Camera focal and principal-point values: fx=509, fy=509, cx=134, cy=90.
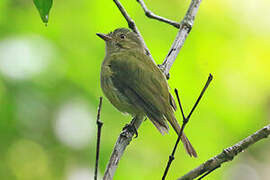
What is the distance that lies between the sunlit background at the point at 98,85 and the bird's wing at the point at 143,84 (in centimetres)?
20

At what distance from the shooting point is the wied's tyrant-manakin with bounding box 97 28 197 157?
4750 millimetres

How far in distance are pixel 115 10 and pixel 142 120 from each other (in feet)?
3.87

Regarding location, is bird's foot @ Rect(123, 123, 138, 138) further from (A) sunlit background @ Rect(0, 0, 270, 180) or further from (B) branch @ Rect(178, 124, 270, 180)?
(B) branch @ Rect(178, 124, 270, 180)

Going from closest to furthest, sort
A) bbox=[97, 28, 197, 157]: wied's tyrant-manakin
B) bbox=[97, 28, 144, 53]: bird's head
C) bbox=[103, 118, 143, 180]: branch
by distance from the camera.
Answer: bbox=[103, 118, 143, 180]: branch
bbox=[97, 28, 197, 157]: wied's tyrant-manakin
bbox=[97, 28, 144, 53]: bird's head

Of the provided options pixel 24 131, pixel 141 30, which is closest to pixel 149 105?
pixel 141 30

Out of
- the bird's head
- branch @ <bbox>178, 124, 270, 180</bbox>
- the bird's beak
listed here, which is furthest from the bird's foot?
branch @ <bbox>178, 124, 270, 180</bbox>

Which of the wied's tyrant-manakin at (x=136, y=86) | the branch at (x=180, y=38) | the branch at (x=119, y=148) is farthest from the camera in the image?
the wied's tyrant-manakin at (x=136, y=86)

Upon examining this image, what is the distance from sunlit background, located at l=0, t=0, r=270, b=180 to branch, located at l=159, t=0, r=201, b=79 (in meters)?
0.33

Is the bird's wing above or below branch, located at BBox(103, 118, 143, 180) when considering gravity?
below

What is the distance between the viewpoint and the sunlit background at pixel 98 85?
4.45 metres

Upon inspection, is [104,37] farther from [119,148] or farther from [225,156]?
[225,156]

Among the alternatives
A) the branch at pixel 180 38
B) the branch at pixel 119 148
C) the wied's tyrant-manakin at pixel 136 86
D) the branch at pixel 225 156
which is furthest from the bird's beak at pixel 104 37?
the branch at pixel 225 156

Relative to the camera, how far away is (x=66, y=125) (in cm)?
445

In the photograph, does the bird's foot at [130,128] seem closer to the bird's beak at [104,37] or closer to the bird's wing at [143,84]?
the bird's wing at [143,84]
